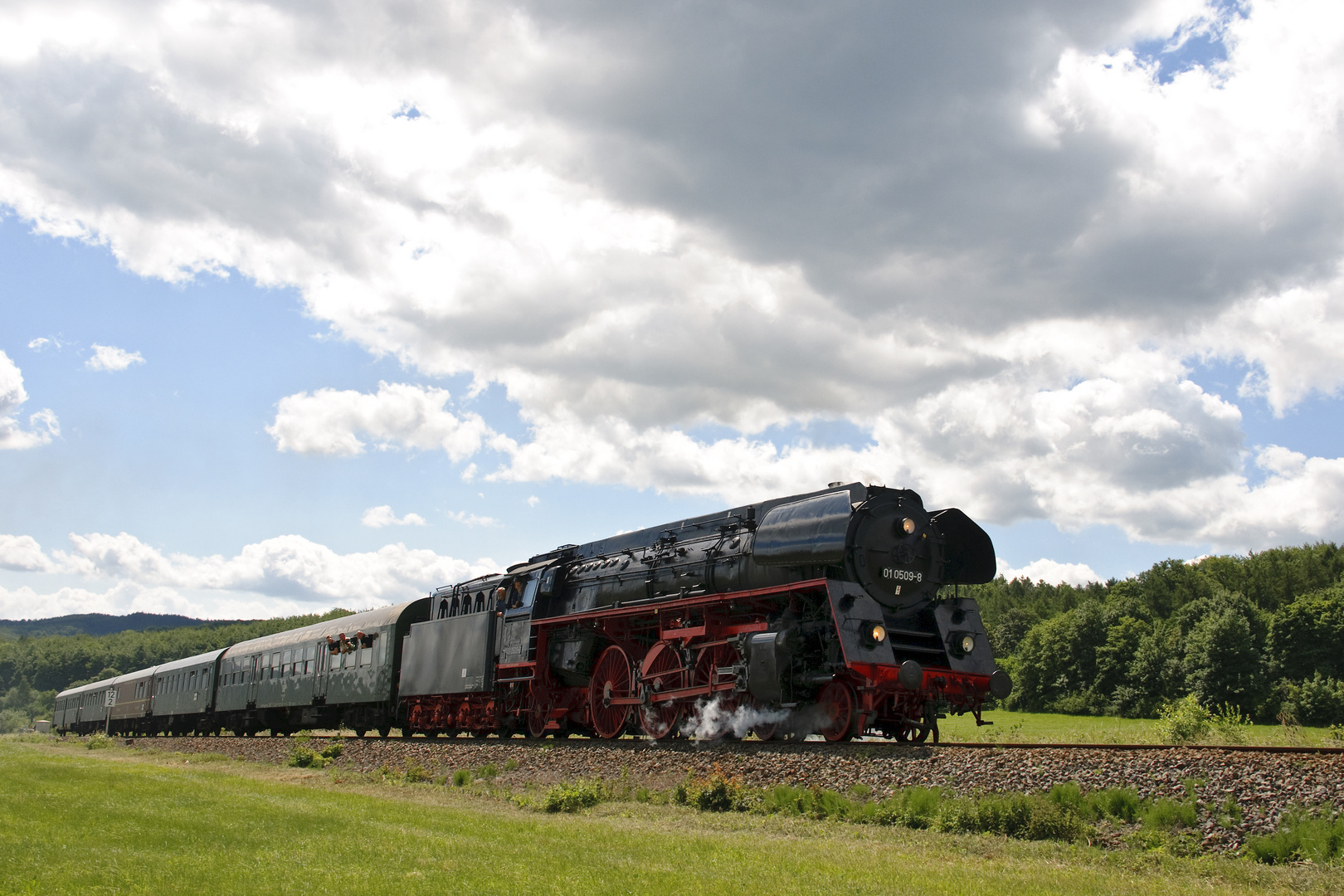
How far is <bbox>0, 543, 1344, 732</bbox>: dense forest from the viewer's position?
49.3 metres

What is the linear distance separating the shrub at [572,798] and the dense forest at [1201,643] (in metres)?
36.1

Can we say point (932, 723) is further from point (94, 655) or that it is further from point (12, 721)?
point (94, 655)

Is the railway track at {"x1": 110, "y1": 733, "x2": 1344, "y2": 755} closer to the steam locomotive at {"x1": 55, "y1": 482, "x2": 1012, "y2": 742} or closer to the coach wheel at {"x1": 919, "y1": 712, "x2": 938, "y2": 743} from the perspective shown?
the coach wheel at {"x1": 919, "y1": 712, "x2": 938, "y2": 743}

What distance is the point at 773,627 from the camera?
48.6 feet

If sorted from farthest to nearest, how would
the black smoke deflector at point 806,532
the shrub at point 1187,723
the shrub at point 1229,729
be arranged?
the shrub at point 1187,723 < the shrub at point 1229,729 < the black smoke deflector at point 806,532

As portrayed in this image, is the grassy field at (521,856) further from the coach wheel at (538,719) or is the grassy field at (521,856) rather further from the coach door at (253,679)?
the coach door at (253,679)

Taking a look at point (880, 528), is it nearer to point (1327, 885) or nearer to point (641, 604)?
point (641, 604)

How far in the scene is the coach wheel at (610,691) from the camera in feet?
61.4

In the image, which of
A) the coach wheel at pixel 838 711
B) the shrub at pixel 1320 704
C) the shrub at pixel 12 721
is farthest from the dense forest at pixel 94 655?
the coach wheel at pixel 838 711

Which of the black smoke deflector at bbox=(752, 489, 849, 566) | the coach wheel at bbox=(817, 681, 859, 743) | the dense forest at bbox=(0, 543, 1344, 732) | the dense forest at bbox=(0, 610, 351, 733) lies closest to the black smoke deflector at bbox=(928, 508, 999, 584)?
the black smoke deflector at bbox=(752, 489, 849, 566)

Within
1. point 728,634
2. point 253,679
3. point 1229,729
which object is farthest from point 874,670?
point 253,679

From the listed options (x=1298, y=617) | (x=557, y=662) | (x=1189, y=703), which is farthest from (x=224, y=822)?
(x=1298, y=617)

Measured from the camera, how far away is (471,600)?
80.1ft

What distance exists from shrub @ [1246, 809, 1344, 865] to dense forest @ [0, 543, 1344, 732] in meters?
34.7
